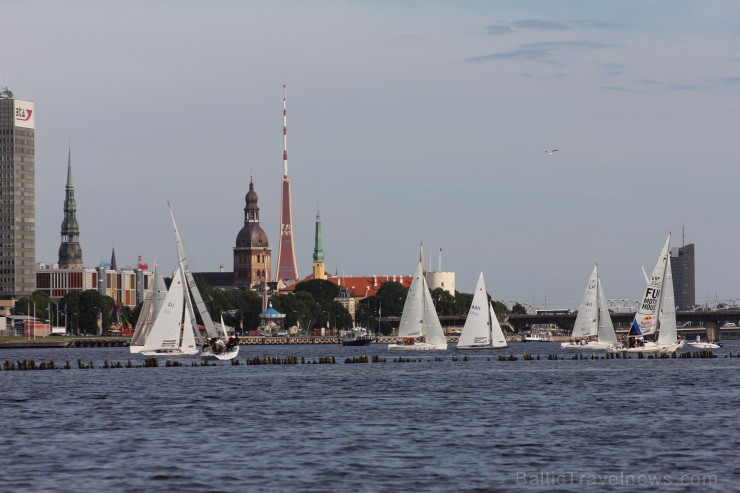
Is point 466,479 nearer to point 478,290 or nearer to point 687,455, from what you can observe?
point 687,455

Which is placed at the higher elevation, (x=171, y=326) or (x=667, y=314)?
(x=667, y=314)

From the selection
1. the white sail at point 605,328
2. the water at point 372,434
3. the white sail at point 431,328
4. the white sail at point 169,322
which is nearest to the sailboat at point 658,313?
the white sail at point 605,328

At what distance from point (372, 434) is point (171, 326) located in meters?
85.4

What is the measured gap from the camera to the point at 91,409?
276ft

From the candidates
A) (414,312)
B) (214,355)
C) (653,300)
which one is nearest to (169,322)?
(214,355)

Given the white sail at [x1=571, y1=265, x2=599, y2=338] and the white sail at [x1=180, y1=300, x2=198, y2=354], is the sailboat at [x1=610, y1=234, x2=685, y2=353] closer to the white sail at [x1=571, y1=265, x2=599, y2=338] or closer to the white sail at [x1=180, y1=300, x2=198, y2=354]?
the white sail at [x1=571, y1=265, x2=599, y2=338]

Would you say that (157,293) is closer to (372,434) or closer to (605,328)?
(605,328)

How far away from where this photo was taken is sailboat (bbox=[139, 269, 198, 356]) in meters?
147

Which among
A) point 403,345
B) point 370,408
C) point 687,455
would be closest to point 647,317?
point 403,345

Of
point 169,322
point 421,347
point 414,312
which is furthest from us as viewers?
point 421,347

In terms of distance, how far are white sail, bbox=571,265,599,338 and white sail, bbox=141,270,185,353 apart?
6632cm

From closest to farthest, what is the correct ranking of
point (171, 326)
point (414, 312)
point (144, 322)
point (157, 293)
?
point (171, 326), point (157, 293), point (144, 322), point (414, 312)

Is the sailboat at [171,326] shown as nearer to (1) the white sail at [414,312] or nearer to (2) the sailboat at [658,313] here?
(1) the white sail at [414,312]

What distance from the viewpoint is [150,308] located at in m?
173
